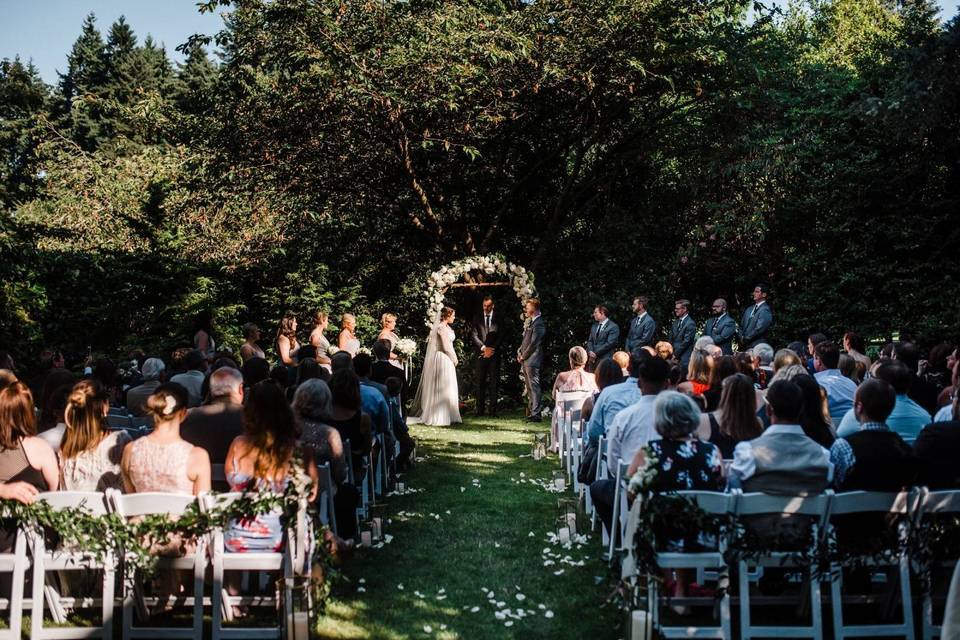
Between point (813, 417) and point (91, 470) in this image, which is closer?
point (91, 470)

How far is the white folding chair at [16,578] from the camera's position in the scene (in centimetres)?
437

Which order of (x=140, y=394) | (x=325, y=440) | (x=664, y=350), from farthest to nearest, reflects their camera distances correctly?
(x=664, y=350)
(x=140, y=394)
(x=325, y=440)

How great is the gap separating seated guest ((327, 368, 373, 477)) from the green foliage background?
23.2 feet

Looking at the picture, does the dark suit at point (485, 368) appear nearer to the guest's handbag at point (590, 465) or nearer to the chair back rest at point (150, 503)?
the guest's handbag at point (590, 465)

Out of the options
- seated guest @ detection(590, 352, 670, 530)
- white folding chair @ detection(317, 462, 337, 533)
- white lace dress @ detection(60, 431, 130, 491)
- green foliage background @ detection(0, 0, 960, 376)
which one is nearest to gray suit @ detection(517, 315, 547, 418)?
green foliage background @ detection(0, 0, 960, 376)

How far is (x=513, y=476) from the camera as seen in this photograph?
373 inches

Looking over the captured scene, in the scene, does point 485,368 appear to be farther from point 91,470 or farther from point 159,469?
point 159,469

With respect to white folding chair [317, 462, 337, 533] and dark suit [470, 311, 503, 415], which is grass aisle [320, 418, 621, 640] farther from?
dark suit [470, 311, 503, 415]

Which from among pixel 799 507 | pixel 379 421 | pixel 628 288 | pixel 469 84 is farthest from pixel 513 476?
pixel 628 288

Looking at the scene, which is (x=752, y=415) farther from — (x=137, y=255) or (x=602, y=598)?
(x=137, y=255)

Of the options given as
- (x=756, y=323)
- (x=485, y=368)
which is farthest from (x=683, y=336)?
(x=485, y=368)

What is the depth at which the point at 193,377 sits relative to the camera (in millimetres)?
8266

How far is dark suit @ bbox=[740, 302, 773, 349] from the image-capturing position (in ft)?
45.6

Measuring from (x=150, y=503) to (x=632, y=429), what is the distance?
3114 mm
